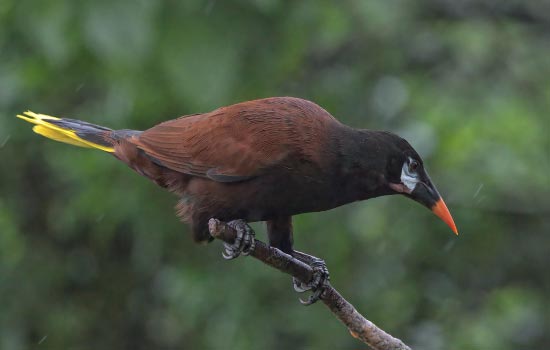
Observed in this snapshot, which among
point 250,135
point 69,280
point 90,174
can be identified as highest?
point 250,135

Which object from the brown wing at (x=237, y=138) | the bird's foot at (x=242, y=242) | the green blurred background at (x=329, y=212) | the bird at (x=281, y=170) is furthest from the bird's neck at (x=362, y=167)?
the green blurred background at (x=329, y=212)

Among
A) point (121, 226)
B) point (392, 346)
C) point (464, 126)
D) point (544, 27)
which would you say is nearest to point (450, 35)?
point (544, 27)

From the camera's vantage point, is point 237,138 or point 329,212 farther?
Result: point 329,212

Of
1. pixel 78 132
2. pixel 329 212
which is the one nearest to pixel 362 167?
pixel 78 132

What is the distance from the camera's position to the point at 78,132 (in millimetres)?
4070

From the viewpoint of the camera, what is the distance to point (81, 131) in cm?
408

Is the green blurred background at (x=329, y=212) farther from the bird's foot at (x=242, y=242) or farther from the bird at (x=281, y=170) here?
the bird's foot at (x=242, y=242)

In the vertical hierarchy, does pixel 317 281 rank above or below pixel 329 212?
above

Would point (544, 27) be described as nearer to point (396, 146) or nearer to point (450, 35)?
point (450, 35)

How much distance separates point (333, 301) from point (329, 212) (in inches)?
91.5

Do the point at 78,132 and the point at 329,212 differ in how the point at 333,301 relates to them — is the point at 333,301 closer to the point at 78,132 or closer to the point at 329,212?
the point at 78,132

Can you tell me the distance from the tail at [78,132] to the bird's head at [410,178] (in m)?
1.20

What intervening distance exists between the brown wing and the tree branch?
308 millimetres

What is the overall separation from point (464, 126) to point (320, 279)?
2234 millimetres
